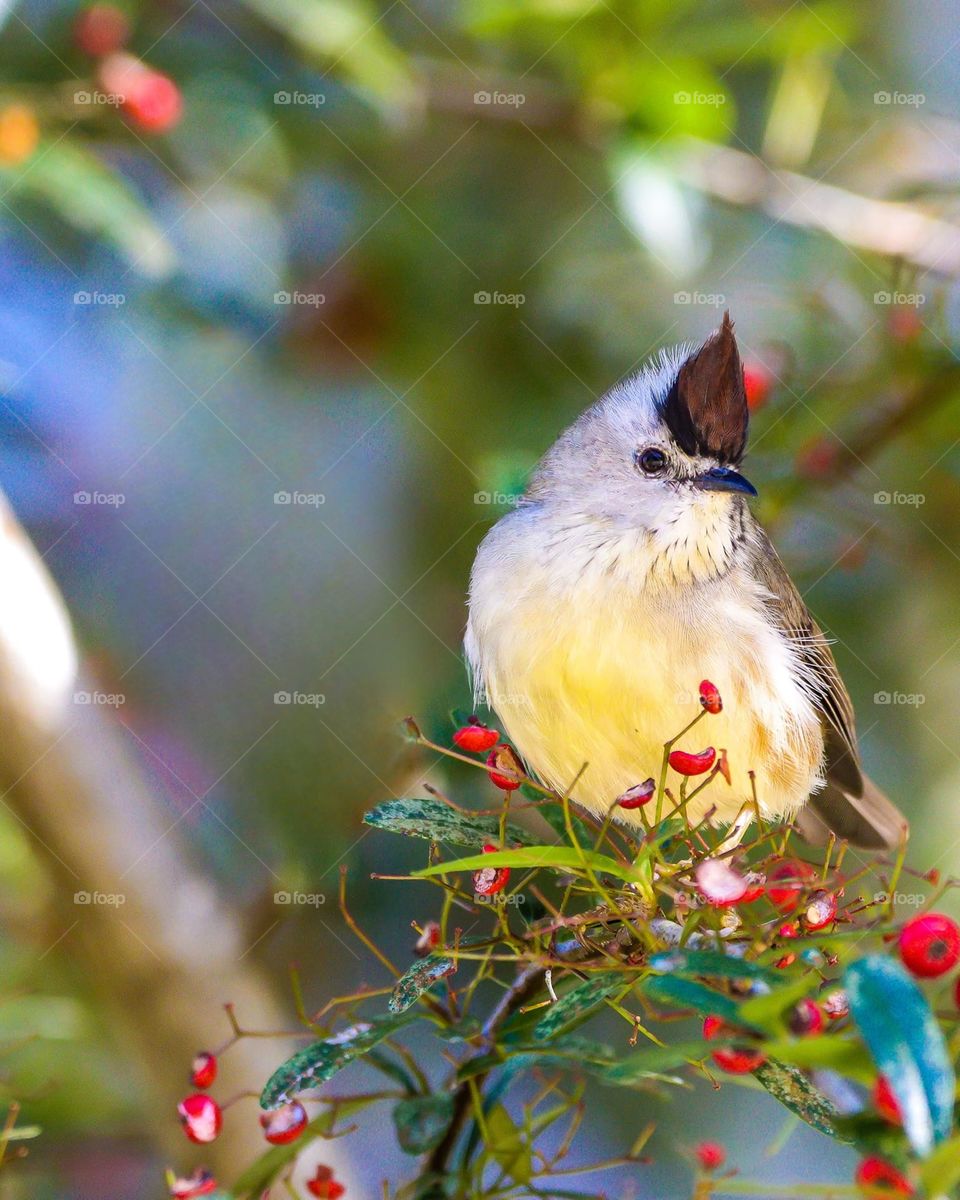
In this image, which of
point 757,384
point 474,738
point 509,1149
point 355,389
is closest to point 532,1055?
point 509,1149

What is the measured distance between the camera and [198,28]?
88.0 inches

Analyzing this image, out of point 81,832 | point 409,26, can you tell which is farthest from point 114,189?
point 81,832

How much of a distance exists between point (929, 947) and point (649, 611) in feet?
2.46

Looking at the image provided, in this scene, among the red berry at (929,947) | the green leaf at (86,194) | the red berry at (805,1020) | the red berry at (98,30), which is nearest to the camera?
the red berry at (805,1020)

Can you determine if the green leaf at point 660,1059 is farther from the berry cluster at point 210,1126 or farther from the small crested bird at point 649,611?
the small crested bird at point 649,611

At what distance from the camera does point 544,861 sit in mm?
932

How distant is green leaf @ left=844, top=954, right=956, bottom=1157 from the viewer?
0.64 m

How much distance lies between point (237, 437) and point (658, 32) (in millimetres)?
1078

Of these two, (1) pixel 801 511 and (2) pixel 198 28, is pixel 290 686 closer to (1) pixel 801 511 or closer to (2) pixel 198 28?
(1) pixel 801 511

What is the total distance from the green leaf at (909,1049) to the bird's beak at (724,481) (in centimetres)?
94

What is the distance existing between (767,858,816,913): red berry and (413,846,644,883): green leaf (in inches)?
4.6

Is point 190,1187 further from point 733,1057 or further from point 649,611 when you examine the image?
point 649,611

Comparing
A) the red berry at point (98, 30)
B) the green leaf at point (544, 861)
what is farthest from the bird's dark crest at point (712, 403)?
the red berry at point (98, 30)

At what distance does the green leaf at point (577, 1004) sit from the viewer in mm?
934
